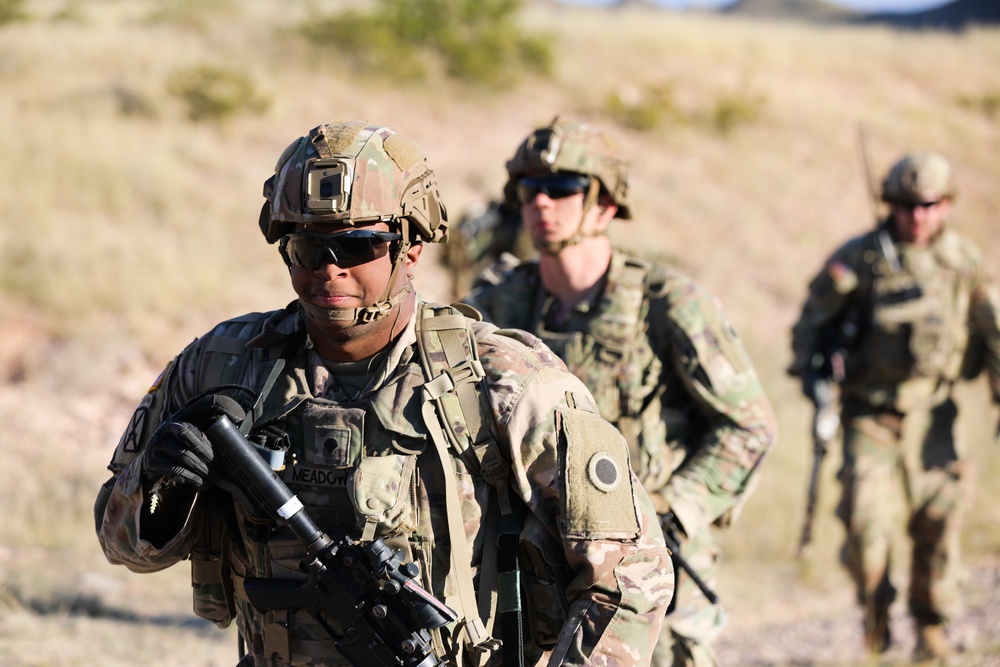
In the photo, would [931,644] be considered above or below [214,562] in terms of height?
below

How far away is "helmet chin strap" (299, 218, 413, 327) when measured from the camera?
2412 millimetres

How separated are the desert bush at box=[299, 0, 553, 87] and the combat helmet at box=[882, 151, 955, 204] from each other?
45.1 feet

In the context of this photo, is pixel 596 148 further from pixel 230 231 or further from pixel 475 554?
pixel 230 231

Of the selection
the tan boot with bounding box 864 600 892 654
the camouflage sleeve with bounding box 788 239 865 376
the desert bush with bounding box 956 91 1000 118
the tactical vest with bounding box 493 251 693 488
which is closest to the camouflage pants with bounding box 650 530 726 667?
the tactical vest with bounding box 493 251 693 488

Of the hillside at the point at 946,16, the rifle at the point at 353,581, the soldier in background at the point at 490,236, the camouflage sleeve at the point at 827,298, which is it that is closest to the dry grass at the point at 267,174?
the soldier in background at the point at 490,236

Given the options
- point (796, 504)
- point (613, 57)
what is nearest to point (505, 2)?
point (613, 57)

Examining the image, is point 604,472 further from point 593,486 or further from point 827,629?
point 827,629

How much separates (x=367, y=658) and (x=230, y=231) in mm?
10462

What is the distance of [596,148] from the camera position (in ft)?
13.5

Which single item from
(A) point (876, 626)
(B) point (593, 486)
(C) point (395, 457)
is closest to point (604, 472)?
(B) point (593, 486)

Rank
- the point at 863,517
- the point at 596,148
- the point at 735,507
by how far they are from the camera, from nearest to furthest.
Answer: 1. the point at 735,507
2. the point at 596,148
3. the point at 863,517

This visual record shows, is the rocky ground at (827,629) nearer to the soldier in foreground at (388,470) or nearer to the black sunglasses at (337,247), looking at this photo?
the soldier in foreground at (388,470)

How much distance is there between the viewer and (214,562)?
2.64 m

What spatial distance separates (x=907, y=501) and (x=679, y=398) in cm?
301
